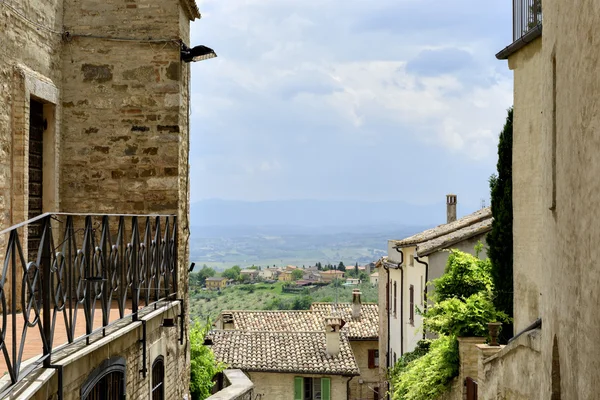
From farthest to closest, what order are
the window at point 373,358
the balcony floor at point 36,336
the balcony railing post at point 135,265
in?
1. the window at point 373,358
2. the balcony railing post at point 135,265
3. the balcony floor at point 36,336

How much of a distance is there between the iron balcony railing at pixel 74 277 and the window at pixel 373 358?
25.9 metres

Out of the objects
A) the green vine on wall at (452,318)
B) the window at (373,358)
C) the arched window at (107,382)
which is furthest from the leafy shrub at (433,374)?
the window at (373,358)

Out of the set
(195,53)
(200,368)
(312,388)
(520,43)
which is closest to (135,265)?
(195,53)

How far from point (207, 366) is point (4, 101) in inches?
346

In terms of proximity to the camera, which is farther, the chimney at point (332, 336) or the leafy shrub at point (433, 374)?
the chimney at point (332, 336)

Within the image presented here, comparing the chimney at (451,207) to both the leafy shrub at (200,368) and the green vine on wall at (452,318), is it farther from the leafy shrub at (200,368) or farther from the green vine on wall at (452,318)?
the leafy shrub at (200,368)

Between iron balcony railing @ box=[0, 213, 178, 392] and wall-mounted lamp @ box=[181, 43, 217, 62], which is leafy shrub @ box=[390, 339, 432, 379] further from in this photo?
wall-mounted lamp @ box=[181, 43, 217, 62]

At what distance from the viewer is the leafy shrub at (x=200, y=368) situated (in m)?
16.6

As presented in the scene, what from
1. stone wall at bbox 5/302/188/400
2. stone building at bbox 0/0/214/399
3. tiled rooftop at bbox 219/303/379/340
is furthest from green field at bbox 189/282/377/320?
stone wall at bbox 5/302/188/400

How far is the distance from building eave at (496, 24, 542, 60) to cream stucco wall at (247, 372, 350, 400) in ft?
67.1

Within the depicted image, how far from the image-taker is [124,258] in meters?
9.45

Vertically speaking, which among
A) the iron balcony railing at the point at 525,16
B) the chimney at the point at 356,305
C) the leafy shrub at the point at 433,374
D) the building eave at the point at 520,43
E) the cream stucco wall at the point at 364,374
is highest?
the iron balcony railing at the point at 525,16

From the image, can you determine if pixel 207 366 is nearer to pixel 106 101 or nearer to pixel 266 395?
pixel 106 101

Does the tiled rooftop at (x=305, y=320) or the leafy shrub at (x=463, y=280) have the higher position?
the leafy shrub at (x=463, y=280)
